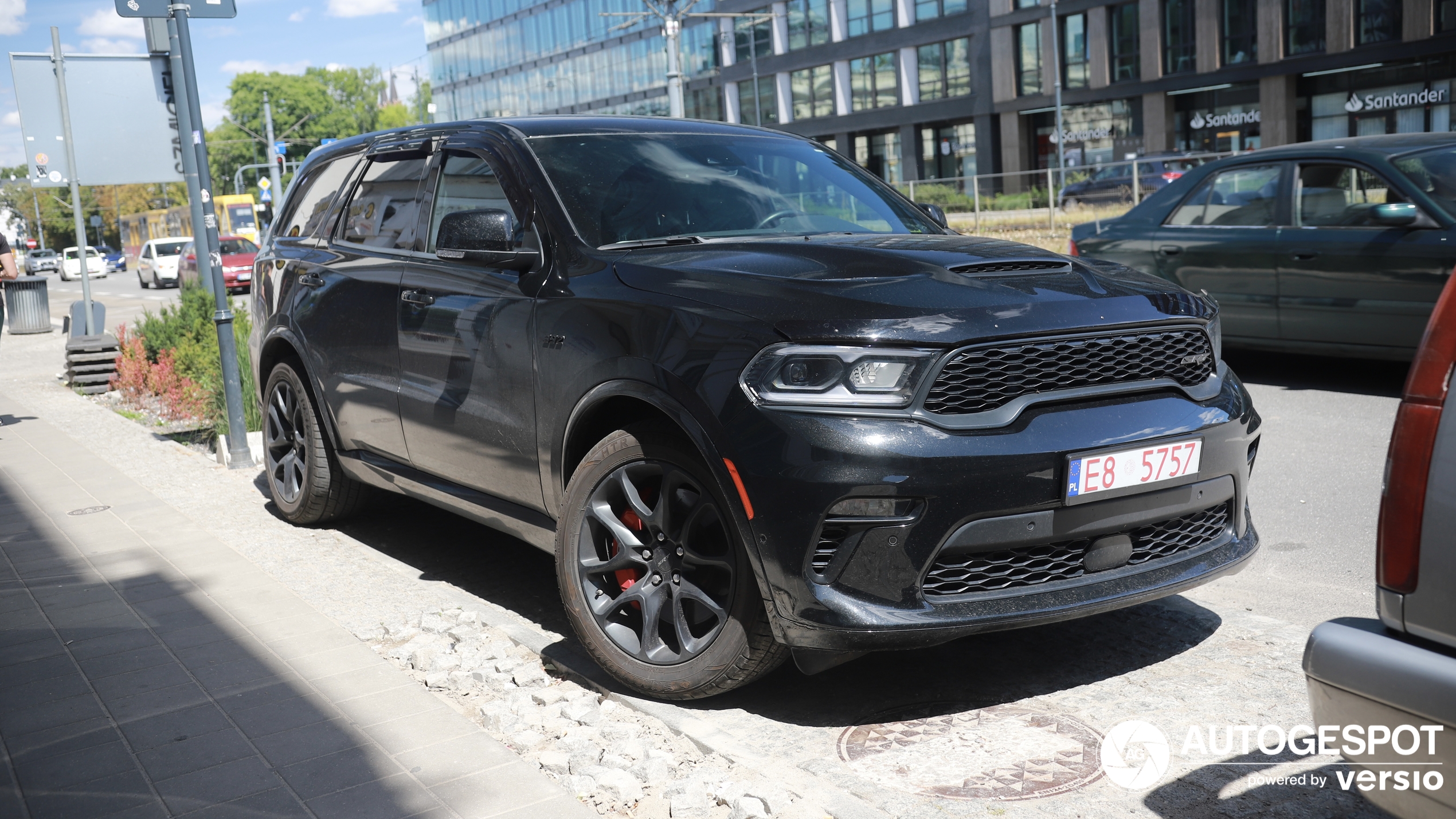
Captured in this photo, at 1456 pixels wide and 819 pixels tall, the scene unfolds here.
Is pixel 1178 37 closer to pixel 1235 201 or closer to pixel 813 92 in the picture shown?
pixel 813 92

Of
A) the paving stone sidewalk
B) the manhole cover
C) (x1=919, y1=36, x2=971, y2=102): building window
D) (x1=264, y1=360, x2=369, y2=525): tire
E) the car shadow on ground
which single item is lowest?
the manhole cover

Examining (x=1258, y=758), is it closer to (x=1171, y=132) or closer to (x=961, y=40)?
(x=1171, y=132)

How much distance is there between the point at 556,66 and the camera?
71562mm

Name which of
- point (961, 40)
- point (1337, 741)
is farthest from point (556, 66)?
point (1337, 741)

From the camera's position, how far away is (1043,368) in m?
3.34

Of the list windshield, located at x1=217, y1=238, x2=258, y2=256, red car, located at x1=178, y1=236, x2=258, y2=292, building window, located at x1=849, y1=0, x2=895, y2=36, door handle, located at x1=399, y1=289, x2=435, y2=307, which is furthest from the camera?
building window, located at x1=849, y1=0, x2=895, y2=36

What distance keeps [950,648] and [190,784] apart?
2341 millimetres

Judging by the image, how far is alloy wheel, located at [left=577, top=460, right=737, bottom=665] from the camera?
142 inches

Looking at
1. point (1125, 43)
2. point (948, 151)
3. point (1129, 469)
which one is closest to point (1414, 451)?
point (1129, 469)

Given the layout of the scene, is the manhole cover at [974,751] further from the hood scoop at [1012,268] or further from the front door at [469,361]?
the front door at [469,361]

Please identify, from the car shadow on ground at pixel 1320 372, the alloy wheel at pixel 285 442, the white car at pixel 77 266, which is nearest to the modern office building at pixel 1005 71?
the white car at pixel 77 266

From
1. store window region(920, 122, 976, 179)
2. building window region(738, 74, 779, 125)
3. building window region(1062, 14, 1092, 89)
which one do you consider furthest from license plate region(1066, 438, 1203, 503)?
building window region(738, 74, 779, 125)

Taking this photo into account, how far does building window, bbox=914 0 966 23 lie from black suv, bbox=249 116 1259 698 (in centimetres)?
4957

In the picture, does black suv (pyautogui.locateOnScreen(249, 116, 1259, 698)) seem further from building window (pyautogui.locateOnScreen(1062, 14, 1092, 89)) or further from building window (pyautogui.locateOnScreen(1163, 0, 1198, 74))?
building window (pyautogui.locateOnScreen(1062, 14, 1092, 89))
